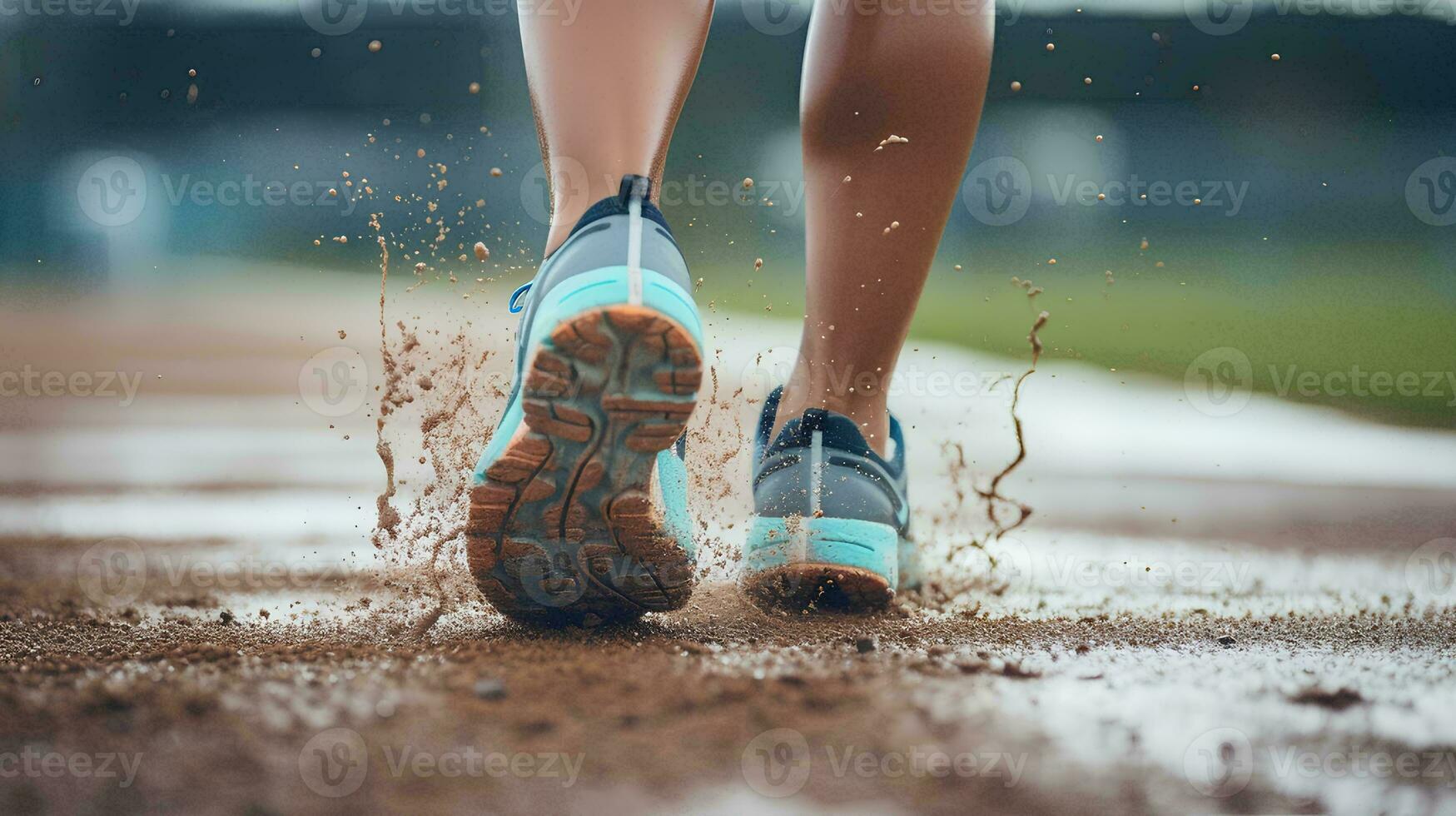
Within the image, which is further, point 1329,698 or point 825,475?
point 825,475

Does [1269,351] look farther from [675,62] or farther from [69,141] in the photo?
[69,141]

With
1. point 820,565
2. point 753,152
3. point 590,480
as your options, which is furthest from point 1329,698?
point 753,152

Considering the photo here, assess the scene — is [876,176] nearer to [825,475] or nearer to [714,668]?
[825,475]

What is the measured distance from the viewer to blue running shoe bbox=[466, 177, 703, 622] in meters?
0.79

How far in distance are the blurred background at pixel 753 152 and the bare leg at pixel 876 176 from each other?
575cm

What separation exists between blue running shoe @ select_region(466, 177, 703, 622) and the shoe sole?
0.47 ft

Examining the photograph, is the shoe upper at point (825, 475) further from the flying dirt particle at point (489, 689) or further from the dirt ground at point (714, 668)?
the flying dirt particle at point (489, 689)

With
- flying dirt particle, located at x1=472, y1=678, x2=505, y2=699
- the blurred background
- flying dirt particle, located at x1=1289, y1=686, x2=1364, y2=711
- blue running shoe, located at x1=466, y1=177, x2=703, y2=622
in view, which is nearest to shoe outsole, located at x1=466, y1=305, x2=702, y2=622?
blue running shoe, located at x1=466, y1=177, x2=703, y2=622

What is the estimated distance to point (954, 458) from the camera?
8.64 ft

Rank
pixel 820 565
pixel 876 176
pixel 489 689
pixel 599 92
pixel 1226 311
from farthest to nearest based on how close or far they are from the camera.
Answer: pixel 1226 311
pixel 876 176
pixel 820 565
pixel 599 92
pixel 489 689

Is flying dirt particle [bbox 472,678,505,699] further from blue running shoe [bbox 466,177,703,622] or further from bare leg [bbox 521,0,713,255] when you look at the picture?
bare leg [bbox 521,0,713,255]

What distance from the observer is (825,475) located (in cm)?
111

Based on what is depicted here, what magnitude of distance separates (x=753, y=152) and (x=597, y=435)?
30.4ft

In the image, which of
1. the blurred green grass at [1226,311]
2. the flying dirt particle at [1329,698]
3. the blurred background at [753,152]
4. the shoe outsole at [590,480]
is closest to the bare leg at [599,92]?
the shoe outsole at [590,480]
